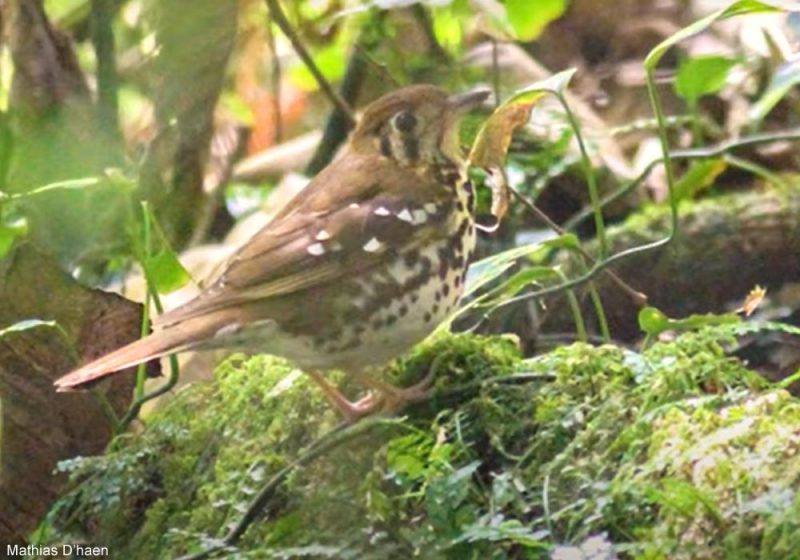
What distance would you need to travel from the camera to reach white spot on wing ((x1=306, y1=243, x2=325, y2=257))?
7.99 feet

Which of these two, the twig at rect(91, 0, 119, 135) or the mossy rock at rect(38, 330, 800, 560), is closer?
the mossy rock at rect(38, 330, 800, 560)

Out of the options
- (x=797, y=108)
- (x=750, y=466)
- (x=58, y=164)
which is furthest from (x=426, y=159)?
(x=797, y=108)

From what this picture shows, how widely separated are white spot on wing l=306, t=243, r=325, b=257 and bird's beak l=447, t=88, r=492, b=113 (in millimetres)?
363

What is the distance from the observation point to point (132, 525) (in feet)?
8.23

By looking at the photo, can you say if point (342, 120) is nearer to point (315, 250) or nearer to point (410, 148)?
point (410, 148)

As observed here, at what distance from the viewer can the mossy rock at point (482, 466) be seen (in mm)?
1852

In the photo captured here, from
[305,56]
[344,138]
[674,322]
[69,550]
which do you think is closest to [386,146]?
[674,322]

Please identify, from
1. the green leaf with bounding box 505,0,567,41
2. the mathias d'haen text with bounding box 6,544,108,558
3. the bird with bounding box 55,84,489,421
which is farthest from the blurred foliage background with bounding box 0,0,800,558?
the mathias d'haen text with bounding box 6,544,108,558

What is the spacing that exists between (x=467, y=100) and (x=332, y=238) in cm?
35

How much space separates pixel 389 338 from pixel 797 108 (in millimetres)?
2700

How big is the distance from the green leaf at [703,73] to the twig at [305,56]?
1.07 meters

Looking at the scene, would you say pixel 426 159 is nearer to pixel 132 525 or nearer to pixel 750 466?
pixel 132 525

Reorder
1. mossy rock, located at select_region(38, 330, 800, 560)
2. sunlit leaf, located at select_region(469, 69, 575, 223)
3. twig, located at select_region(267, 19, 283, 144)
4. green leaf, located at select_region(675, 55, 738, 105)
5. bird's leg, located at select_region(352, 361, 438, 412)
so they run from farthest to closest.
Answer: twig, located at select_region(267, 19, 283, 144) < green leaf, located at select_region(675, 55, 738, 105) < sunlit leaf, located at select_region(469, 69, 575, 223) < bird's leg, located at select_region(352, 361, 438, 412) < mossy rock, located at select_region(38, 330, 800, 560)

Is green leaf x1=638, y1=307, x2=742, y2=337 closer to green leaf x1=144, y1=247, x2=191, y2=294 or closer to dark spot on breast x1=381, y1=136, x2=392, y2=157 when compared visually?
dark spot on breast x1=381, y1=136, x2=392, y2=157
